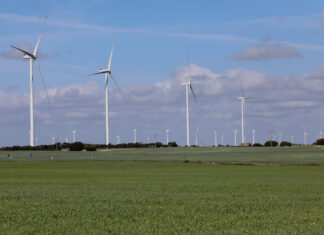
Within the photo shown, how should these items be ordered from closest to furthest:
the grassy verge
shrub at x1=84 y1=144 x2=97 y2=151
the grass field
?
the grassy verge
the grass field
shrub at x1=84 y1=144 x2=97 y2=151

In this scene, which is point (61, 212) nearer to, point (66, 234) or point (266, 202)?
point (66, 234)

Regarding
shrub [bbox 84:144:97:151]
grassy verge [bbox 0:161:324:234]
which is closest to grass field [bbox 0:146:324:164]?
shrub [bbox 84:144:97:151]

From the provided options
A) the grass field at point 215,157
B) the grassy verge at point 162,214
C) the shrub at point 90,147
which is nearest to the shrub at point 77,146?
the shrub at point 90,147

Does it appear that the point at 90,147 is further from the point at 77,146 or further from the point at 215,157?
the point at 215,157

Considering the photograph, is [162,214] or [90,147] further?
[90,147]

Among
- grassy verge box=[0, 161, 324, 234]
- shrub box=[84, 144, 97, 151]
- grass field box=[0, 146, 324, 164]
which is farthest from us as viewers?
shrub box=[84, 144, 97, 151]

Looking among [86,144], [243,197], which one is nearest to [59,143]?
[86,144]

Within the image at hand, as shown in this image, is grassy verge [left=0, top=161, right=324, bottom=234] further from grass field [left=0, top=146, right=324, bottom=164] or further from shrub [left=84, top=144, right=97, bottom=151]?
shrub [left=84, top=144, right=97, bottom=151]

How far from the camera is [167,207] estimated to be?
57.6 ft

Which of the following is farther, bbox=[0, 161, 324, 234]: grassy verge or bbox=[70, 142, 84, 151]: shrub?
bbox=[70, 142, 84, 151]: shrub

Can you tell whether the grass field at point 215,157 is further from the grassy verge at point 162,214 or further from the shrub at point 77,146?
the grassy verge at point 162,214

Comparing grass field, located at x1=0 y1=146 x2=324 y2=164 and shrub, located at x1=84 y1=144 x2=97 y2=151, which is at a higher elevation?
shrub, located at x1=84 y1=144 x2=97 y2=151

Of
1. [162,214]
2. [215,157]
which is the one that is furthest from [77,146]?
[162,214]

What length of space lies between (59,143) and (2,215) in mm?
167784
